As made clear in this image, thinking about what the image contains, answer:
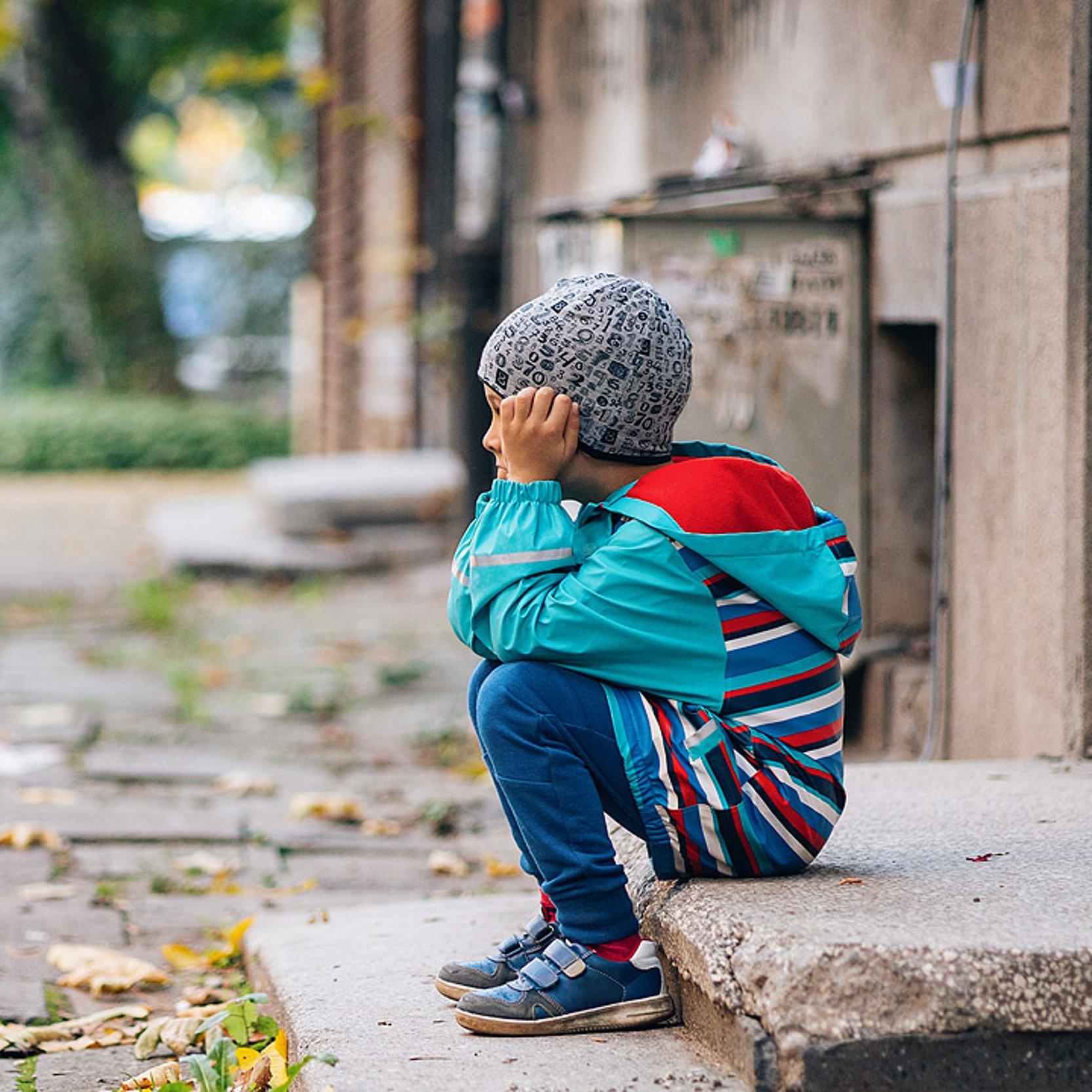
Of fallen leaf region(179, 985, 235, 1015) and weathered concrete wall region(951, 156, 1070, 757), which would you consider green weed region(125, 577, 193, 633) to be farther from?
fallen leaf region(179, 985, 235, 1015)

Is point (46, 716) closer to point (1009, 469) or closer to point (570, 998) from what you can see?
point (1009, 469)

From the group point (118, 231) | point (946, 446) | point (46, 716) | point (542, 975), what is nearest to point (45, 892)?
point (542, 975)

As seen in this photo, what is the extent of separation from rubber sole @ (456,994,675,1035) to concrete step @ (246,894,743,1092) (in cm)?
1

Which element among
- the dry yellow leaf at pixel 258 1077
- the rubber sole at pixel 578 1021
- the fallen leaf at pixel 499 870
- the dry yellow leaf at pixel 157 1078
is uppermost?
the rubber sole at pixel 578 1021

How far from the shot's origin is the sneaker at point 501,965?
250 cm

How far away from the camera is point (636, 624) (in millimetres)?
2285

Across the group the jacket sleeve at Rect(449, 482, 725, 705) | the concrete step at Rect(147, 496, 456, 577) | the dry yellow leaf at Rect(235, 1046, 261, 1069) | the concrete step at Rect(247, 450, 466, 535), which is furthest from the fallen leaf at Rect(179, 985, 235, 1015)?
the concrete step at Rect(247, 450, 466, 535)

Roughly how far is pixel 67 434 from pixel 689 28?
13093 mm

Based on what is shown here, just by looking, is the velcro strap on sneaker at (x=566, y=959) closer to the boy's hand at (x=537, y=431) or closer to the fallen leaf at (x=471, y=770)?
the boy's hand at (x=537, y=431)

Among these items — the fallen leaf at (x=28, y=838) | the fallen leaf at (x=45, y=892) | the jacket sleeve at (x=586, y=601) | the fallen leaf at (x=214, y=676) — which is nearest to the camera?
the jacket sleeve at (x=586, y=601)

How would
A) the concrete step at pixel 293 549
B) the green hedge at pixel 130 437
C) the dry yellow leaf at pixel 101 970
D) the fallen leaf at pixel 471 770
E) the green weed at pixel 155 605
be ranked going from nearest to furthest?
the dry yellow leaf at pixel 101 970, the fallen leaf at pixel 471 770, the green weed at pixel 155 605, the concrete step at pixel 293 549, the green hedge at pixel 130 437

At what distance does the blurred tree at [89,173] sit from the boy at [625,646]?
1720cm

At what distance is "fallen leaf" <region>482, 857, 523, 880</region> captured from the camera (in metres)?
3.99

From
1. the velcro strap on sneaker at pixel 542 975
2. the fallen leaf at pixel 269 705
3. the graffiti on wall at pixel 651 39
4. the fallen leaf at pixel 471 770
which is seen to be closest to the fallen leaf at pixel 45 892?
the fallen leaf at pixel 471 770
